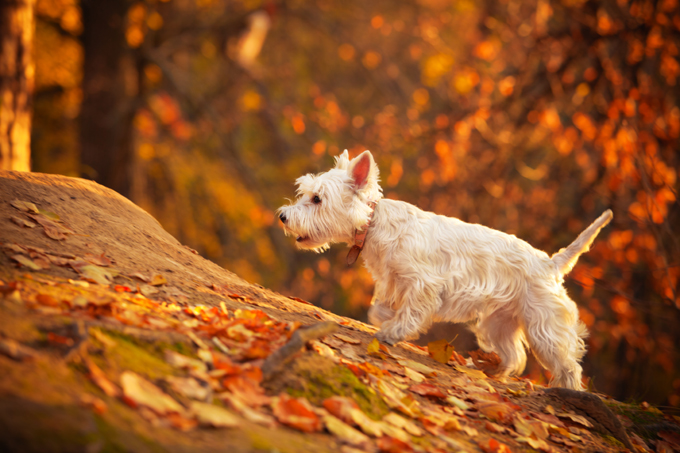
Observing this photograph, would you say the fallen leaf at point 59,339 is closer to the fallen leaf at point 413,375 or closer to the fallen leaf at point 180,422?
the fallen leaf at point 180,422

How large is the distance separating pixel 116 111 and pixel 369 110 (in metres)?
9.04

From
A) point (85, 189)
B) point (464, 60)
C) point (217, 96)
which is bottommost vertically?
point (85, 189)

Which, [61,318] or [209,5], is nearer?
[61,318]

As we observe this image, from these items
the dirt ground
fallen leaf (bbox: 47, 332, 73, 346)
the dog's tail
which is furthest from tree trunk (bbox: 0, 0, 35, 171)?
the dog's tail

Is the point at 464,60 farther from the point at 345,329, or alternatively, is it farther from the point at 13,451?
the point at 13,451

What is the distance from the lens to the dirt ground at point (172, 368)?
183 centimetres

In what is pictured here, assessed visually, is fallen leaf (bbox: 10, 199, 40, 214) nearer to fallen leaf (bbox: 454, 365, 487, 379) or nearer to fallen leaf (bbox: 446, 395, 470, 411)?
fallen leaf (bbox: 446, 395, 470, 411)

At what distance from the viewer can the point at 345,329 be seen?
4.15 meters

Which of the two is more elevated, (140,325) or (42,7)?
(42,7)

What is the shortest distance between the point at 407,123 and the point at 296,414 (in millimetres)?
10909

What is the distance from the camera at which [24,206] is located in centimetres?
364

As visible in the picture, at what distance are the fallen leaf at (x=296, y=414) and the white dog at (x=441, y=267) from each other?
72.3 inches

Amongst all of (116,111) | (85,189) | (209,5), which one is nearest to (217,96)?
(209,5)

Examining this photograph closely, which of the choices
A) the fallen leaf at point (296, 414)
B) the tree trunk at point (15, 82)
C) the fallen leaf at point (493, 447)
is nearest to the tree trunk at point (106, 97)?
the tree trunk at point (15, 82)
